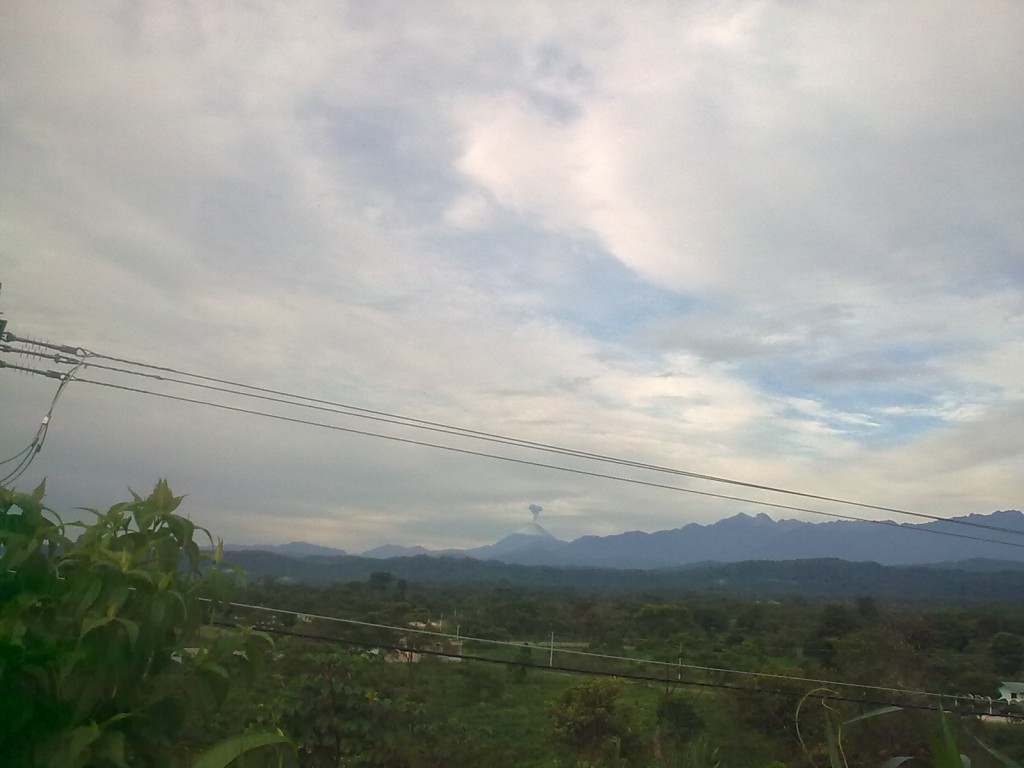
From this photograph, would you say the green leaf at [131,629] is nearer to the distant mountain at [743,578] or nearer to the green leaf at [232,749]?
the green leaf at [232,749]

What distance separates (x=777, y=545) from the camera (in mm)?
102812

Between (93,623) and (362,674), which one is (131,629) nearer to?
(93,623)

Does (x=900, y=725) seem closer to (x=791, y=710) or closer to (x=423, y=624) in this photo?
(x=791, y=710)

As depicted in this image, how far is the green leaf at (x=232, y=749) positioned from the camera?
1.78 m

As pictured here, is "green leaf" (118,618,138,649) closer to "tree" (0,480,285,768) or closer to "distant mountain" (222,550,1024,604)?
"tree" (0,480,285,768)

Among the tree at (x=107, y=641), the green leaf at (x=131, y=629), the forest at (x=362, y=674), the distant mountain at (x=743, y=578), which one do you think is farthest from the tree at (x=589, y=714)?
the green leaf at (x=131, y=629)

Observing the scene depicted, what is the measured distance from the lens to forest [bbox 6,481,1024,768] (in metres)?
1.86

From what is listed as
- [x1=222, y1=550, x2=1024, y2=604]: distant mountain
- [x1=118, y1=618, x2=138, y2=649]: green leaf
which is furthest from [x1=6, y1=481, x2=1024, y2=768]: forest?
[x1=222, y1=550, x2=1024, y2=604]: distant mountain

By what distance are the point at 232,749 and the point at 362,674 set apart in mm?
4877

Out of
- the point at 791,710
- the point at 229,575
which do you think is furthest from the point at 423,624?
the point at 229,575

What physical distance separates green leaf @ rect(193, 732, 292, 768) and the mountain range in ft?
26.6

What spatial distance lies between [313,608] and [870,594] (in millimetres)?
22445

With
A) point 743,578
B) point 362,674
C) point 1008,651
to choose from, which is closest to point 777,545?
point 743,578

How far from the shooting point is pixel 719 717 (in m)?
19.4
